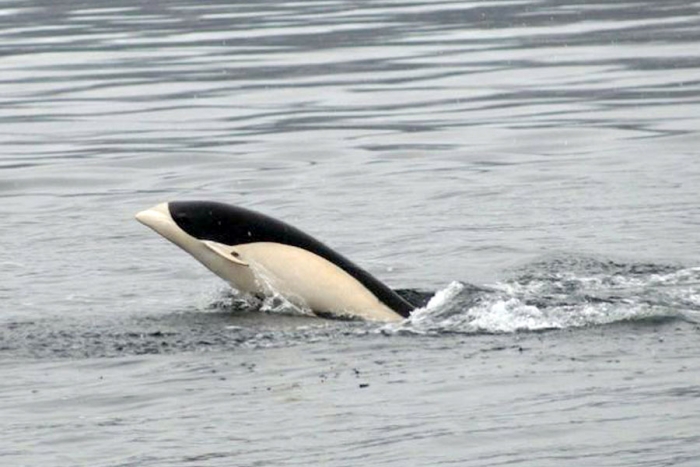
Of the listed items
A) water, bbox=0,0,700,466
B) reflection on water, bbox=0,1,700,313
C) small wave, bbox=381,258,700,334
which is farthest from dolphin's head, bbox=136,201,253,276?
small wave, bbox=381,258,700,334

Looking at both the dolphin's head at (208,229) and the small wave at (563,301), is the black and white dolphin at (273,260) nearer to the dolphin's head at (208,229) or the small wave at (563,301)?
the dolphin's head at (208,229)

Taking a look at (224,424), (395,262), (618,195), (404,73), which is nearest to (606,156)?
(618,195)

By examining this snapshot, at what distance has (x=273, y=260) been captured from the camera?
13.2 meters

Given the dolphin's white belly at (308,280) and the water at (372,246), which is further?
the dolphin's white belly at (308,280)

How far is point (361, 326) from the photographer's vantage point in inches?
494

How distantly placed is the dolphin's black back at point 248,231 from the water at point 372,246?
0.42 metres

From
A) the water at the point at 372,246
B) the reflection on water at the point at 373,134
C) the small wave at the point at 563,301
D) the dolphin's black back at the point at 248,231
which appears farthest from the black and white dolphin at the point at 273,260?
the reflection on water at the point at 373,134

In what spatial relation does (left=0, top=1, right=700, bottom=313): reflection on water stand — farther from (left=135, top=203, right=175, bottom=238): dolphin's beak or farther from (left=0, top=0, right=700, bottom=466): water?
(left=135, top=203, right=175, bottom=238): dolphin's beak

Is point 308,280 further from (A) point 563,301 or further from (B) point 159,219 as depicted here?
(A) point 563,301

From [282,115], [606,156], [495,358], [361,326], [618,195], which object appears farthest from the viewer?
[282,115]

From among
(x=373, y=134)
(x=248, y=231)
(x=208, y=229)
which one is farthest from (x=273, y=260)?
(x=373, y=134)

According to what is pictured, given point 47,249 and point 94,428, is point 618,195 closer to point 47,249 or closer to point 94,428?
point 47,249

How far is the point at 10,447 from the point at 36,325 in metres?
3.13

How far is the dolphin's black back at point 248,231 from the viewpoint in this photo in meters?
12.9
